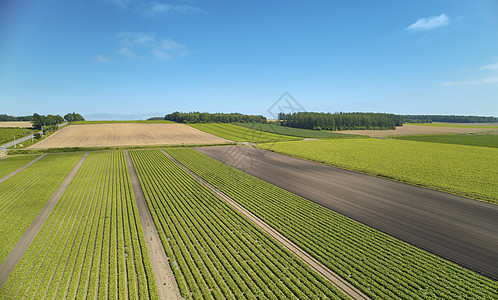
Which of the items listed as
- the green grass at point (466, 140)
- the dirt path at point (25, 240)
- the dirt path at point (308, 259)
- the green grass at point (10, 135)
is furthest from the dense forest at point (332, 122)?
the green grass at point (10, 135)

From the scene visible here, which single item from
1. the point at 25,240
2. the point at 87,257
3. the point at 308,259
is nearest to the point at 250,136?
the point at 308,259

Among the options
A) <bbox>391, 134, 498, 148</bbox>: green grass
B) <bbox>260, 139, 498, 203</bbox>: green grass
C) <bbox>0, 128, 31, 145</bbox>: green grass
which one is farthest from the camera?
<bbox>391, 134, 498, 148</bbox>: green grass

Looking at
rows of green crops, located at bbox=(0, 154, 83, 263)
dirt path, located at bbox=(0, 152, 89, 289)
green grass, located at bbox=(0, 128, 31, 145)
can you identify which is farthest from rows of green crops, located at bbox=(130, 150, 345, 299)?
green grass, located at bbox=(0, 128, 31, 145)

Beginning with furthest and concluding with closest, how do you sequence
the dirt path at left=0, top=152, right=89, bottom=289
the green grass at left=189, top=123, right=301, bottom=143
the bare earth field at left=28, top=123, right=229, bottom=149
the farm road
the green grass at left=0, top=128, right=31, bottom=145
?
the green grass at left=189, top=123, right=301, bottom=143
the bare earth field at left=28, top=123, right=229, bottom=149
the green grass at left=0, top=128, right=31, bottom=145
the farm road
the dirt path at left=0, top=152, right=89, bottom=289

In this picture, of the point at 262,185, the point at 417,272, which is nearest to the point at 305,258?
the point at 417,272

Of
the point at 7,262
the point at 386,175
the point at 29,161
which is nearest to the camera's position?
the point at 7,262

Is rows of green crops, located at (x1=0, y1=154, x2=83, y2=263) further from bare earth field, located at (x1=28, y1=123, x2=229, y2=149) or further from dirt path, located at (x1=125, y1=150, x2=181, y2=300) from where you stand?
bare earth field, located at (x1=28, y1=123, x2=229, y2=149)

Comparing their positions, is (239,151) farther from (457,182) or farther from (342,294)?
(342,294)

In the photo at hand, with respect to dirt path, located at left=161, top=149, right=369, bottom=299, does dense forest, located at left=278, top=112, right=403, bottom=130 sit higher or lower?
higher
